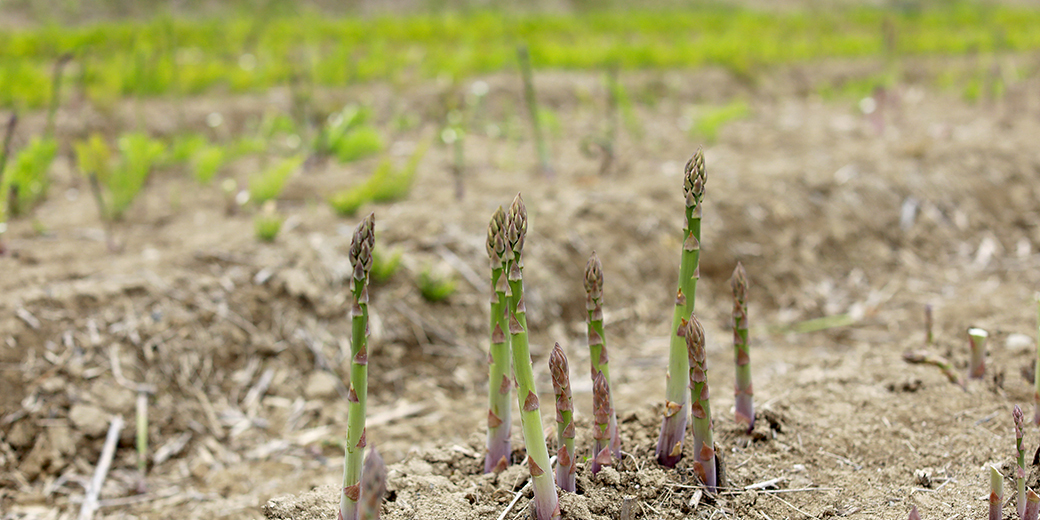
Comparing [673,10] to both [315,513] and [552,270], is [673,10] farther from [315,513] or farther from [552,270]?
[315,513]

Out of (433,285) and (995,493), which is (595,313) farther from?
(433,285)

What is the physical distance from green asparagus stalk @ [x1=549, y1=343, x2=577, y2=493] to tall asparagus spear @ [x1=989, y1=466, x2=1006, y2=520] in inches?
39.0

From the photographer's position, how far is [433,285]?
3631 mm

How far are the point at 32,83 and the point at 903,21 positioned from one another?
42.1 feet

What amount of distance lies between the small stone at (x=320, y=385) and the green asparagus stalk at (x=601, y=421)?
1.61 m

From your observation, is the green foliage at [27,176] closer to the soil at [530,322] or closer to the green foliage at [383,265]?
the soil at [530,322]

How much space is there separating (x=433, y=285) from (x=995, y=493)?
2.42 m

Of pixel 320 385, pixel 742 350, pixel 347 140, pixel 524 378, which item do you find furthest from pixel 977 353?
pixel 347 140

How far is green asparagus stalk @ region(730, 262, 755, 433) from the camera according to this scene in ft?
6.79

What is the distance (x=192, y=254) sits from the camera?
11.4ft

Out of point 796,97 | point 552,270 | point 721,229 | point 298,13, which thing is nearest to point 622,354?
point 552,270

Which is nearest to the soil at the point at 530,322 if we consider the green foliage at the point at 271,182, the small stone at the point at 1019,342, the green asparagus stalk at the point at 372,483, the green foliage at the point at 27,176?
the small stone at the point at 1019,342

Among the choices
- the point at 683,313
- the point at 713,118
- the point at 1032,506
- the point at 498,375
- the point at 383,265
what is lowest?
the point at 1032,506

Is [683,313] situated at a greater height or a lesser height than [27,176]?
lesser
